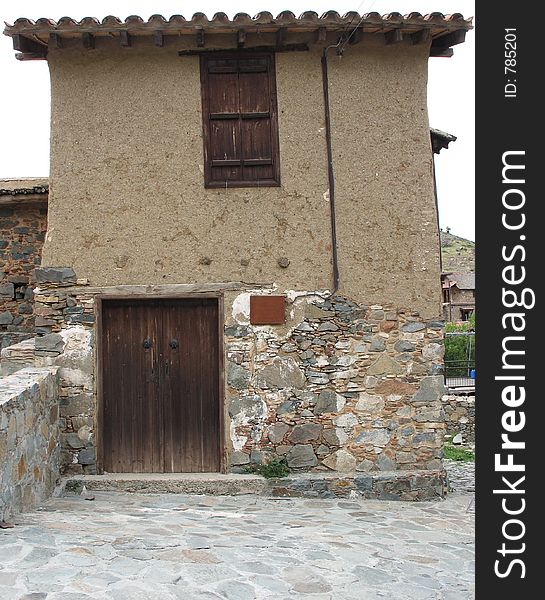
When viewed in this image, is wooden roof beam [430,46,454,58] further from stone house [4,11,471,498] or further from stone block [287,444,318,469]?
stone block [287,444,318,469]

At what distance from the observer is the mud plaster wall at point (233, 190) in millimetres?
7473

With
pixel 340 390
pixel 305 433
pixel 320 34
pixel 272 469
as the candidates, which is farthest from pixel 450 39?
pixel 272 469

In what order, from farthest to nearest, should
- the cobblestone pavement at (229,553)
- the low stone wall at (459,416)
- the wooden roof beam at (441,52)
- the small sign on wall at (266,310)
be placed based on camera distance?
the low stone wall at (459,416) → the wooden roof beam at (441,52) → the small sign on wall at (266,310) → the cobblestone pavement at (229,553)

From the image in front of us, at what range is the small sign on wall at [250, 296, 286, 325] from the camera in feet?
24.4

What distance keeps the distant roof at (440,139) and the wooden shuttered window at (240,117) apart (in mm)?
2310

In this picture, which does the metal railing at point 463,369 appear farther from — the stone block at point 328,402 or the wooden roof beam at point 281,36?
the wooden roof beam at point 281,36

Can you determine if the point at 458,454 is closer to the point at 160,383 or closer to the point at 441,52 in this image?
the point at 160,383

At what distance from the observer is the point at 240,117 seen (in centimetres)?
759

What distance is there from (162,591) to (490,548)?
6.29 feet

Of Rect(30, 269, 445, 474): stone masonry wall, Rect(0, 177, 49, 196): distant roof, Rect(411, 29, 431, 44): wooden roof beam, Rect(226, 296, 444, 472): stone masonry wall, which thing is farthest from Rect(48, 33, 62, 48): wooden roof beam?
Rect(411, 29, 431, 44): wooden roof beam

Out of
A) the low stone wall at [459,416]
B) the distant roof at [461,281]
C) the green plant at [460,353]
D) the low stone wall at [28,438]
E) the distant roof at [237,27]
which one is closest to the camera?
the low stone wall at [28,438]

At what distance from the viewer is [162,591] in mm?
4090

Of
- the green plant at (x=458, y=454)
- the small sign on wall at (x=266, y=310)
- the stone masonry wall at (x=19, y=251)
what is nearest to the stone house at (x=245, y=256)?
the small sign on wall at (x=266, y=310)

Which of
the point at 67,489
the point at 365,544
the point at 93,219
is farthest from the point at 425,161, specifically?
the point at 67,489
